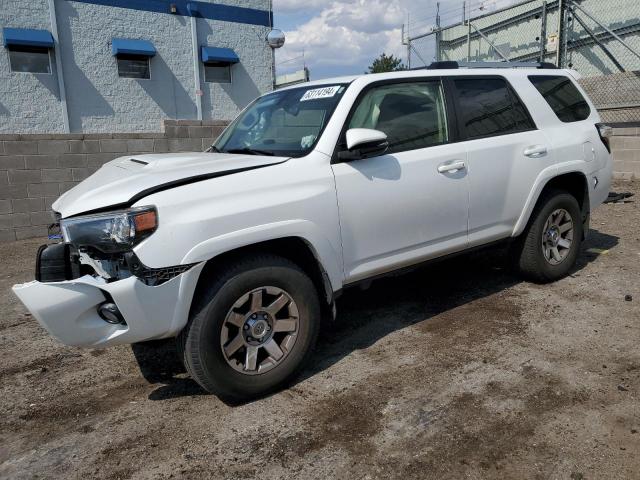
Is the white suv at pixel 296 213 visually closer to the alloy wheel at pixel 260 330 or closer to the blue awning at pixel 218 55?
the alloy wheel at pixel 260 330

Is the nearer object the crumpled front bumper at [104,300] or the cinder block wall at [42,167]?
the crumpled front bumper at [104,300]

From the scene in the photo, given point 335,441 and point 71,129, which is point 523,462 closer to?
point 335,441

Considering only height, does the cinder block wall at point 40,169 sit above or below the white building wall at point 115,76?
below

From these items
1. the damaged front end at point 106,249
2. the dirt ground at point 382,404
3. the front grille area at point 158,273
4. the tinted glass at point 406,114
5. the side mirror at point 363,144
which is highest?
the tinted glass at point 406,114

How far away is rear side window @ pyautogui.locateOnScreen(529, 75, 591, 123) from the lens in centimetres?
470

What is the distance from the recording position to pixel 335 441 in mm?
2668

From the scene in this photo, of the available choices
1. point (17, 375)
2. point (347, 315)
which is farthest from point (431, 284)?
point (17, 375)

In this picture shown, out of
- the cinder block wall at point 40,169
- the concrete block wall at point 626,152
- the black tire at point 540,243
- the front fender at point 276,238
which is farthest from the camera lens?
the concrete block wall at point 626,152

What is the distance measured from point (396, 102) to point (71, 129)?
12.3 meters

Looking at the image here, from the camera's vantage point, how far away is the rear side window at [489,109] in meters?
4.09

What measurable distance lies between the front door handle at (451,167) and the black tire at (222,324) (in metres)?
1.34

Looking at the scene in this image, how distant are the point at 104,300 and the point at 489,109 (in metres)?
3.24

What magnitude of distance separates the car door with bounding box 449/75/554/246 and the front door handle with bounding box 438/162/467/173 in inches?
4.0

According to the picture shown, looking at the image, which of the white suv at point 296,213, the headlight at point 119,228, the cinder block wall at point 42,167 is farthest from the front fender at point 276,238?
the cinder block wall at point 42,167
